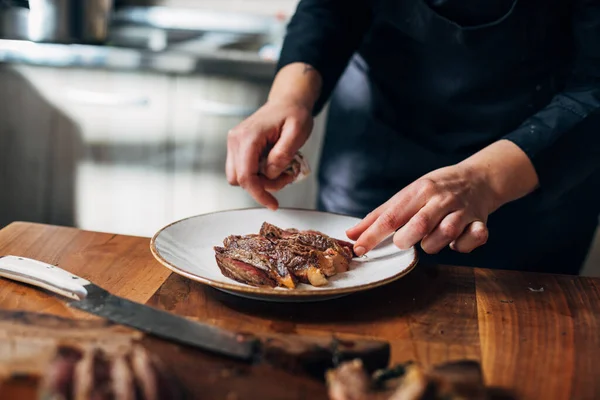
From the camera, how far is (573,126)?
1145mm

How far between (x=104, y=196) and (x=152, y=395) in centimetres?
188

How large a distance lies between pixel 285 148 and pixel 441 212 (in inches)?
11.1

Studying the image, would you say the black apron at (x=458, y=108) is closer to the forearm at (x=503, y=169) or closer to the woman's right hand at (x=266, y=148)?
the forearm at (x=503, y=169)

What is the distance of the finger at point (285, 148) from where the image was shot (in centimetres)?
114

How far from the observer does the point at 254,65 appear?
2180 mm

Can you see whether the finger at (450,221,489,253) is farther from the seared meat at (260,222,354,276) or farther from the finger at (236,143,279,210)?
the finger at (236,143,279,210)

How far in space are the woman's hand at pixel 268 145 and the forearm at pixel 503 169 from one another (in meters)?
0.28

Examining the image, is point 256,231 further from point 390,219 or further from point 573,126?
point 573,126

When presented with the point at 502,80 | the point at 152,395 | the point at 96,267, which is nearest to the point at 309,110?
the point at 502,80

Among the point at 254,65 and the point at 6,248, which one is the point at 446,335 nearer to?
the point at 6,248

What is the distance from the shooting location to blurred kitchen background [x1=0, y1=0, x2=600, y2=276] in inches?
87.4

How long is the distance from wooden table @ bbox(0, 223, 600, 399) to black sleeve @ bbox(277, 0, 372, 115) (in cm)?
51

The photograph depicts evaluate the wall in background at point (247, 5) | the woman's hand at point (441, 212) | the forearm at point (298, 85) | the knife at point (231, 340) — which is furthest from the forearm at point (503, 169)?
the wall in background at point (247, 5)

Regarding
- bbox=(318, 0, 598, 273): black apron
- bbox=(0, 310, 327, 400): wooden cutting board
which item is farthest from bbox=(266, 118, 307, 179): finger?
bbox=(0, 310, 327, 400): wooden cutting board
